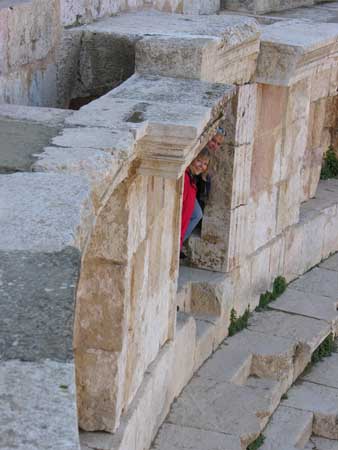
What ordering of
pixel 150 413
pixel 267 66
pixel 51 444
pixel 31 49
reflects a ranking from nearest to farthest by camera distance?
pixel 51 444 → pixel 31 49 → pixel 150 413 → pixel 267 66

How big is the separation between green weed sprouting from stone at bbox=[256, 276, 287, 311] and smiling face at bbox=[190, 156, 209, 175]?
1659 millimetres

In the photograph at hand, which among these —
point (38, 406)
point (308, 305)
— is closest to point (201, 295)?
point (308, 305)

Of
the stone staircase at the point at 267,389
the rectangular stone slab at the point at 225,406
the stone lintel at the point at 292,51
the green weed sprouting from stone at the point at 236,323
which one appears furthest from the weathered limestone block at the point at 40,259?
the green weed sprouting from stone at the point at 236,323

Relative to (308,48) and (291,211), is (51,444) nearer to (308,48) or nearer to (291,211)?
(308,48)

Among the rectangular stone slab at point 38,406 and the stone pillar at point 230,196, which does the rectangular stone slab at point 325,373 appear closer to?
the stone pillar at point 230,196

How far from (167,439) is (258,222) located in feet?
9.26

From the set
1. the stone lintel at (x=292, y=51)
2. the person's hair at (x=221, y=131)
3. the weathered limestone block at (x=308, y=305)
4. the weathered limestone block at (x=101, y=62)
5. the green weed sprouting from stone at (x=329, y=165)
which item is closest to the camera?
the weathered limestone block at (x=101, y=62)

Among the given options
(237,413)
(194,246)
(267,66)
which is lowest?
(237,413)

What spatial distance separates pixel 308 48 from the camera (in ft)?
27.1

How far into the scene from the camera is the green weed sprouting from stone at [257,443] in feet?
23.8

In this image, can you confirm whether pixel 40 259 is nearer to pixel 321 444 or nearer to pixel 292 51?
pixel 321 444

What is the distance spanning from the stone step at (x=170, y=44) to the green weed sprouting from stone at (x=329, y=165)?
443cm

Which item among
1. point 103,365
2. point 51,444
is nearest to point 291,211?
point 103,365

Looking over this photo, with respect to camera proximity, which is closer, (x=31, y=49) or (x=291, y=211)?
(x=31, y=49)
